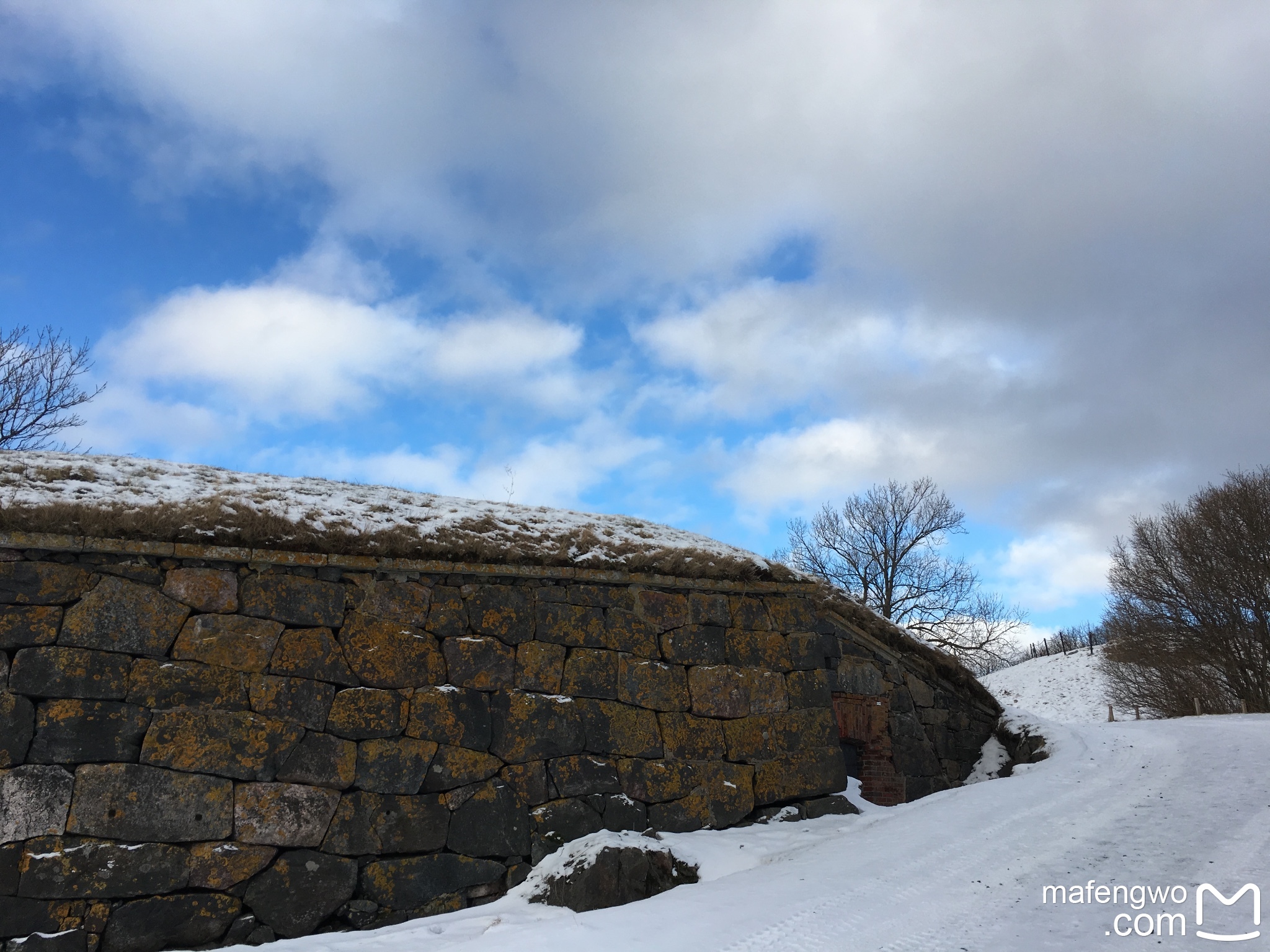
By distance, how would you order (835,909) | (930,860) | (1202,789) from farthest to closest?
(1202,789) < (930,860) < (835,909)

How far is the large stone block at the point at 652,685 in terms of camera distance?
6.85 m

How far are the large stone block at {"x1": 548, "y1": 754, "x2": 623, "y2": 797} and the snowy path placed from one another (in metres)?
0.79

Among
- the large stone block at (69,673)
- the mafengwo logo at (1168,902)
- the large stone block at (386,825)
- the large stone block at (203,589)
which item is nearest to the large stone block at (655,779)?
the large stone block at (386,825)

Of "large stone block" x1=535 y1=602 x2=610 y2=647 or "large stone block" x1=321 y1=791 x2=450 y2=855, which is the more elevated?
"large stone block" x1=535 y1=602 x2=610 y2=647

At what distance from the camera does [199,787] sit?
5199 mm

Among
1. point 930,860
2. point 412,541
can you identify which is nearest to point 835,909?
point 930,860

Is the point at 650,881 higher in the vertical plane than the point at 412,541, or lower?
lower

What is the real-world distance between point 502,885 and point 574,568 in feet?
8.45

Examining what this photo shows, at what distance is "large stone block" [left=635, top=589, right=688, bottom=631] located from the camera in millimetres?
7227

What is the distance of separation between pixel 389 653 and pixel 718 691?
305 cm

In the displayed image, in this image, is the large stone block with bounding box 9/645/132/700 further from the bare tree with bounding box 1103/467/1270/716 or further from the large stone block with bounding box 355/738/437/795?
the bare tree with bounding box 1103/467/1270/716

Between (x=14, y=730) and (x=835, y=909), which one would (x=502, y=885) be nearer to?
(x=835, y=909)

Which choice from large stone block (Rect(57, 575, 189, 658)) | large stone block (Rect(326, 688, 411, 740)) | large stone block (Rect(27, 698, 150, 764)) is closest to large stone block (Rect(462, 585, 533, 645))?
large stone block (Rect(326, 688, 411, 740))

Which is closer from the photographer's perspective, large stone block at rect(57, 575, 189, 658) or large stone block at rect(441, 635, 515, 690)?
large stone block at rect(57, 575, 189, 658)
